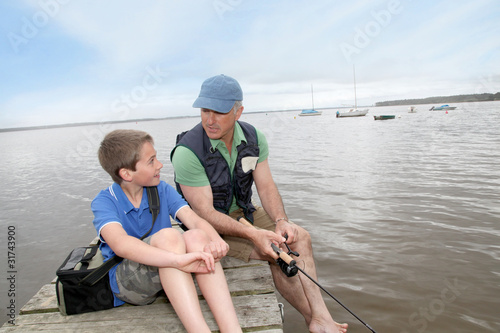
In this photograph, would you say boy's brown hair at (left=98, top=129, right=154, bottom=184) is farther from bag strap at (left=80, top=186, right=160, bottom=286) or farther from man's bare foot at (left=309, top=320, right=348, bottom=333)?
man's bare foot at (left=309, top=320, right=348, bottom=333)

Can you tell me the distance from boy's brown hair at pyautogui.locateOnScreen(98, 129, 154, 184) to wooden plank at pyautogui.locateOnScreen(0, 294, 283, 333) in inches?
38.9

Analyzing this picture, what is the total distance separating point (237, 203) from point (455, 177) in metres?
7.64

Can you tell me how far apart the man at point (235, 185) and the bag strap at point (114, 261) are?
1.53 feet

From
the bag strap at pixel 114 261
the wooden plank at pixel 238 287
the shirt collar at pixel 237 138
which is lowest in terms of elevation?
the wooden plank at pixel 238 287

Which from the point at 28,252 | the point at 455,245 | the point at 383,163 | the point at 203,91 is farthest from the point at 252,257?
the point at 383,163

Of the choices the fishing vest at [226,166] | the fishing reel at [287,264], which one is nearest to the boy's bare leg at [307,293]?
the fishing reel at [287,264]

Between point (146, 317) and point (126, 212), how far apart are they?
2.53 ft

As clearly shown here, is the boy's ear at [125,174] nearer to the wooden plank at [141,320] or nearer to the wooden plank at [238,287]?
the wooden plank at [141,320]

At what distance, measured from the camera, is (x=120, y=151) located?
242cm

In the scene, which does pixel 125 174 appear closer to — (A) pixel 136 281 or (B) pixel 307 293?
(A) pixel 136 281

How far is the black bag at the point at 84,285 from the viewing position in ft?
7.29

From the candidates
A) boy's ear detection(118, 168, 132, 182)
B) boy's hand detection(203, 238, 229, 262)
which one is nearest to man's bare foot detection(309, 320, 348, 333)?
boy's hand detection(203, 238, 229, 262)

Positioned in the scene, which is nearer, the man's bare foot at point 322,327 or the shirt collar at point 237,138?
the man's bare foot at point 322,327

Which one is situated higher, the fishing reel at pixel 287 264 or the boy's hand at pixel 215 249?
the boy's hand at pixel 215 249
